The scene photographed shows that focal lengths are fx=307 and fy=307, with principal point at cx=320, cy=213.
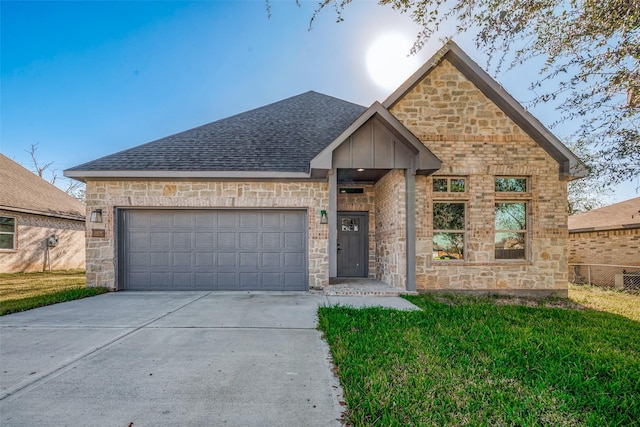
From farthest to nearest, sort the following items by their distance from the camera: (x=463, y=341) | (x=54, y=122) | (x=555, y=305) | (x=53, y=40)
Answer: (x=54, y=122), (x=53, y=40), (x=555, y=305), (x=463, y=341)

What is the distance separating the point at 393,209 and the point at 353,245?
8.40 ft

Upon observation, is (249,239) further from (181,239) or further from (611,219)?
(611,219)

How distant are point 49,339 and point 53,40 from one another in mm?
13239

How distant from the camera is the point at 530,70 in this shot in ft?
15.5

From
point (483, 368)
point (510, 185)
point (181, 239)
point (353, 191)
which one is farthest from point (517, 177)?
point (181, 239)

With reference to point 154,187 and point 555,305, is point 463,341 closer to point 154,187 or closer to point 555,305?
point 555,305

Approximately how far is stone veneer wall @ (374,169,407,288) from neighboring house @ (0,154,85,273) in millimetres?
14845

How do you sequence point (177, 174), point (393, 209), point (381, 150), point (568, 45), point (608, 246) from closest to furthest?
point (568, 45)
point (381, 150)
point (177, 174)
point (393, 209)
point (608, 246)

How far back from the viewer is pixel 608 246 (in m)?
11.9

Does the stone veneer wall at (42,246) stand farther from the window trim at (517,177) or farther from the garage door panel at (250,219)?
the window trim at (517,177)

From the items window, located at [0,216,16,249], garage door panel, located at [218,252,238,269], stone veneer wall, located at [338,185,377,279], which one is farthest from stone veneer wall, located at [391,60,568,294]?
window, located at [0,216,16,249]

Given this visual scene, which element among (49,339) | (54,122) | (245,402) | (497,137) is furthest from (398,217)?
(54,122)

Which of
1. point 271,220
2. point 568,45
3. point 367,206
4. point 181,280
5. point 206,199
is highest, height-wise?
point 568,45

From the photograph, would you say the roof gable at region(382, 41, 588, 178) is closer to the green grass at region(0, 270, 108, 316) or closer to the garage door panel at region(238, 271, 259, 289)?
the garage door panel at region(238, 271, 259, 289)
